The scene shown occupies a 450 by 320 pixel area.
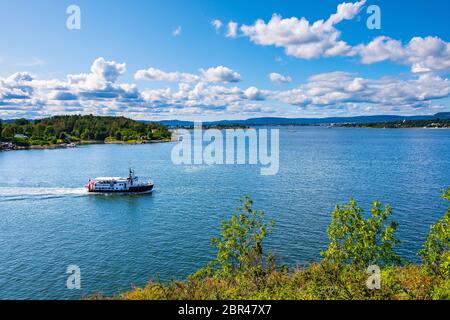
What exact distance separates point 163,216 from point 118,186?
97.1 feet

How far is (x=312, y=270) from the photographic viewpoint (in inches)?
1527

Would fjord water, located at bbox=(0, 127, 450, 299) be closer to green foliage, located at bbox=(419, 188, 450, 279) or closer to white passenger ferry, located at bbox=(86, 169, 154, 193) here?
white passenger ferry, located at bbox=(86, 169, 154, 193)

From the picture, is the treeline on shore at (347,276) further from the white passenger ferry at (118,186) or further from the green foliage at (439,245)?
the white passenger ferry at (118,186)

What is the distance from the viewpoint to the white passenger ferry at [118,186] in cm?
9388

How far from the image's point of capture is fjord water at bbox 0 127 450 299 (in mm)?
47219

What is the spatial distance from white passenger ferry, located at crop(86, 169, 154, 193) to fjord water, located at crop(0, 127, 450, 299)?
301 cm

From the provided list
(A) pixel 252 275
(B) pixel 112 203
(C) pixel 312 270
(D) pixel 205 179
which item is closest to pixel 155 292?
(A) pixel 252 275

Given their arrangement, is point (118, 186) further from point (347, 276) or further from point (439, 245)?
point (439, 245)

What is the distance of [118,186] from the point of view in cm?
9625

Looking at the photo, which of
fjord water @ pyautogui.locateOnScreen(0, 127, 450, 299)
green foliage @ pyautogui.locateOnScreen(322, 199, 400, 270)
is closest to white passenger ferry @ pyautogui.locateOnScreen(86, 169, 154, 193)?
fjord water @ pyautogui.locateOnScreen(0, 127, 450, 299)

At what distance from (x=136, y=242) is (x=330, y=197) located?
150ft
